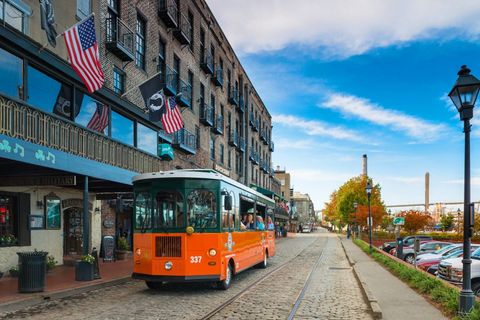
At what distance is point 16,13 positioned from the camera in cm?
1515

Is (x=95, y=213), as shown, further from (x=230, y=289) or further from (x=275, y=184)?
(x=275, y=184)

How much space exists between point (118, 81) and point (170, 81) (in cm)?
541

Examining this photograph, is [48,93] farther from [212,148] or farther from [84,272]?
[212,148]

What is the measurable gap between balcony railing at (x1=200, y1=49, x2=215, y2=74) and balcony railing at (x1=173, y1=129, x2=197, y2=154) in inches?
228

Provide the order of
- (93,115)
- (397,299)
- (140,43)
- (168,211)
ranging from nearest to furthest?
(397,299) < (168,211) < (93,115) < (140,43)

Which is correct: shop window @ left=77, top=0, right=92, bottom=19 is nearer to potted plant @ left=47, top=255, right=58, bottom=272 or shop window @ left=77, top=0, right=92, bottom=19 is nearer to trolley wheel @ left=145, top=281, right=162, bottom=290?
potted plant @ left=47, top=255, right=58, bottom=272

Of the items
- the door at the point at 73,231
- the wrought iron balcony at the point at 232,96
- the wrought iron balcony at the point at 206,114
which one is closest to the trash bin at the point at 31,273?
the door at the point at 73,231

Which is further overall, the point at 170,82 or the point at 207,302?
the point at 170,82

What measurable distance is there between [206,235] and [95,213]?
10.7 m

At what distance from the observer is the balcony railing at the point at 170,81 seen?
89.2ft

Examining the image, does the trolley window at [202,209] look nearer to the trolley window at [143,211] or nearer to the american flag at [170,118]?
the trolley window at [143,211]

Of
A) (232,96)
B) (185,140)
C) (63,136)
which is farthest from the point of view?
(232,96)

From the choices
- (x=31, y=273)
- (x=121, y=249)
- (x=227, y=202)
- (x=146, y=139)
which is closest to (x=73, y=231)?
(x=121, y=249)

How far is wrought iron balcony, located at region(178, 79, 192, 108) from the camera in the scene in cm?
2928
